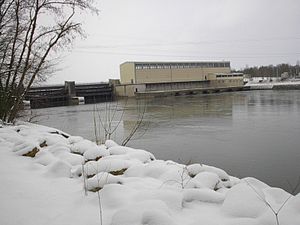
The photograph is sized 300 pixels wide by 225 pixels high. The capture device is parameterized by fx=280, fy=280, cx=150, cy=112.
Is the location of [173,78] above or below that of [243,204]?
above

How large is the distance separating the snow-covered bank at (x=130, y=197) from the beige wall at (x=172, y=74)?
48003 millimetres

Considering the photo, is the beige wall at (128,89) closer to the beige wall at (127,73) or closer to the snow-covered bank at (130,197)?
the beige wall at (127,73)

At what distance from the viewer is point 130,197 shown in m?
2.22

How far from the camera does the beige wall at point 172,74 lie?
51469 millimetres

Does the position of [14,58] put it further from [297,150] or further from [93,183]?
[297,150]

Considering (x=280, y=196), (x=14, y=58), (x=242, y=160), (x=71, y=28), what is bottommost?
(x=242, y=160)

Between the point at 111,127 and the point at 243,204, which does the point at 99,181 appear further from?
the point at 111,127

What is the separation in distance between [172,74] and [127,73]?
8.76 metres

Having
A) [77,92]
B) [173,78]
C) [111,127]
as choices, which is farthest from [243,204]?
[173,78]

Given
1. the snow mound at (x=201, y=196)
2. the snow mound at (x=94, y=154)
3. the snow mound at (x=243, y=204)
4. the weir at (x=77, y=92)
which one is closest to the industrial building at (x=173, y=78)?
the weir at (x=77, y=92)

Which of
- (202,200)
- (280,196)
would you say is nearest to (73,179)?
(202,200)

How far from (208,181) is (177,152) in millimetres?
4323

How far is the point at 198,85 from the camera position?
188 feet

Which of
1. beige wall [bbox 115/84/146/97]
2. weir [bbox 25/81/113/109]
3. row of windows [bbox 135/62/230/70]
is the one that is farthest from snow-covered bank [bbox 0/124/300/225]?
row of windows [bbox 135/62/230/70]
